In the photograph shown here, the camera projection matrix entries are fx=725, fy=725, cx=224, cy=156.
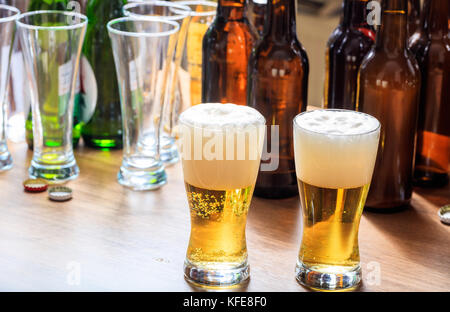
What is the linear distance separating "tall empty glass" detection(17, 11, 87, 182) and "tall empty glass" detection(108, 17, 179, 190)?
0.07 m

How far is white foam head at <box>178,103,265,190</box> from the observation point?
30.1 inches

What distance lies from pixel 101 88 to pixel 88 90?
2 cm

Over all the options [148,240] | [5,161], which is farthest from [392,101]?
[5,161]

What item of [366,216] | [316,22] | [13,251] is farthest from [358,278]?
[316,22]

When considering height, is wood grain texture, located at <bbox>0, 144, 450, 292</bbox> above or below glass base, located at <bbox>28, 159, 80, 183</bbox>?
below

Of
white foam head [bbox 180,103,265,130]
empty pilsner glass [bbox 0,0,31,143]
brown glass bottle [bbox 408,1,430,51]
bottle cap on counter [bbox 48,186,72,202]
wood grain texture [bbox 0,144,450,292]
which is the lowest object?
wood grain texture [bbox 0,144,450,292]

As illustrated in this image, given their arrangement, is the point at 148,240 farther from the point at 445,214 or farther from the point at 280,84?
the point at 445,214

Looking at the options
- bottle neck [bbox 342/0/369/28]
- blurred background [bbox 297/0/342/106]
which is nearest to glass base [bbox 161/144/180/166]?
bottle neck [bbox 342/0/369/28]

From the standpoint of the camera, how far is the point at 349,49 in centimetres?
114

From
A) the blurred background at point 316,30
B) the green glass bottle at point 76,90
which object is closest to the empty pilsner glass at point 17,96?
the green glass bottle at point 76,90

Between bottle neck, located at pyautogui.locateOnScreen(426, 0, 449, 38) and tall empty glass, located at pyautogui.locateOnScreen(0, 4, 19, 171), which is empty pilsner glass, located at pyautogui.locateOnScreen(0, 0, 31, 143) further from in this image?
bottle neck, located at pyautogui.locateOnScreen(426, 0, 449, 38)

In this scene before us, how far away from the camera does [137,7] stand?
4.04ft

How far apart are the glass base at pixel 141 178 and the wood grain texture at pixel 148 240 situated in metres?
0.01
